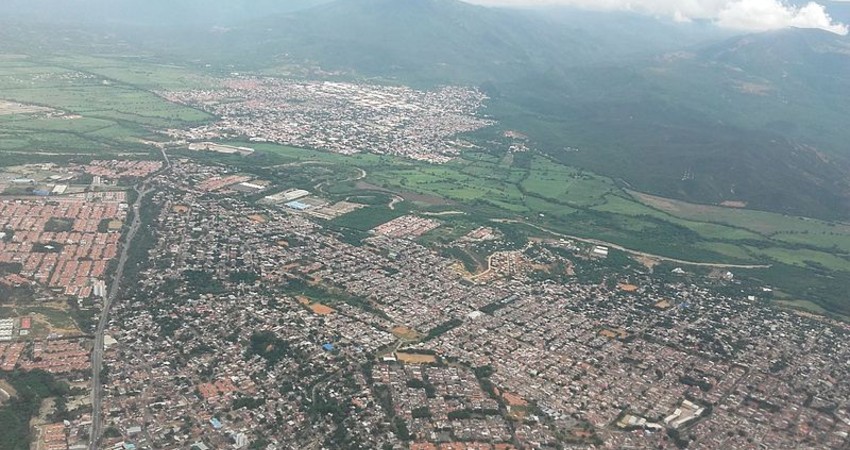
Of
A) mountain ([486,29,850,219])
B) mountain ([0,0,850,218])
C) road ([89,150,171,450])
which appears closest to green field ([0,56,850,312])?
mountain ([486,29,850,219])

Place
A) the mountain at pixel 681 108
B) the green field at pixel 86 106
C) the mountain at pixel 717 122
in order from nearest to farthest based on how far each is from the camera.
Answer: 1. the green field at pixel 86 106
2. the mountain at pixel 717 122
3. the mountain at pixel 681 108

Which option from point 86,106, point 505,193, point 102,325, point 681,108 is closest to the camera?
point 102,325

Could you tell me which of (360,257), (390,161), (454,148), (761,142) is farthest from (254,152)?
(761,142)

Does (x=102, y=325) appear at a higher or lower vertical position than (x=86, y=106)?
higher

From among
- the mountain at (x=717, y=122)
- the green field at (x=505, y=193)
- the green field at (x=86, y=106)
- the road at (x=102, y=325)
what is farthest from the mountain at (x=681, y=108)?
the road at (x=102, y=325)

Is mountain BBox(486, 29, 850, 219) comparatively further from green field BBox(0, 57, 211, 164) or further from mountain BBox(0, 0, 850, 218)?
green field BBox(0, 57, 211, 164)

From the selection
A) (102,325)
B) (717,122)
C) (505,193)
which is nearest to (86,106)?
(505,193)

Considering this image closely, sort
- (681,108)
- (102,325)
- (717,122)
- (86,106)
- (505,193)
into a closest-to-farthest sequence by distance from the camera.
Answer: (102,325)
(505,193)
(86,106)
(717,122)
(681,108)

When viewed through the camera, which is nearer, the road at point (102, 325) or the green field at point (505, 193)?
the road at point (102, 325)

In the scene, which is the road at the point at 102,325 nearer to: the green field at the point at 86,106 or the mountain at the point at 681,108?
the green field at the point at 86,106

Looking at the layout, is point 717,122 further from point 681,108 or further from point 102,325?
point 102,325

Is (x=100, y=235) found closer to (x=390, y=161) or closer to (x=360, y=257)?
(x=360, y=257)
